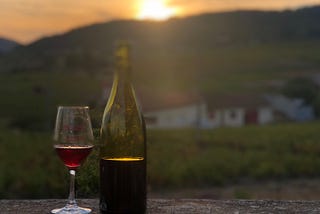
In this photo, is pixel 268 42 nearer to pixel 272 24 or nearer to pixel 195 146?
pixel 272 24

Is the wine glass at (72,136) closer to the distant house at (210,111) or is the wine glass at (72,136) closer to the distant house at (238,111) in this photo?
the distant house at (210,111)

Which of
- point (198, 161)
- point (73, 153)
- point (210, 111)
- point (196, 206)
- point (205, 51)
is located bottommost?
point (198, 161)

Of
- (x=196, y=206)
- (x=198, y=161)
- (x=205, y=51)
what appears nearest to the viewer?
(x=196, y=206)

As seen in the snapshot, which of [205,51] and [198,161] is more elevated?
[205,51]

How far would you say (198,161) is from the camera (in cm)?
1560

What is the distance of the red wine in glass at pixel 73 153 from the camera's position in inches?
59.3

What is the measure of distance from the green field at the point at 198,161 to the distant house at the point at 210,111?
749 cm

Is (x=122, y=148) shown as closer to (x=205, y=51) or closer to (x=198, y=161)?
(x=198, y=161)

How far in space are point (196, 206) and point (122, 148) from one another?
0.39 m

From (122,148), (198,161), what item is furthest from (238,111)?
(122,148)

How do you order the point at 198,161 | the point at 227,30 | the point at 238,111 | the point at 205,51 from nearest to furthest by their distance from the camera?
the point at 198,161
the point at 238,111
the point at 205,51
the point at 227,30

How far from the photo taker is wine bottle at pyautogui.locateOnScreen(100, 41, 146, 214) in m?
1.52

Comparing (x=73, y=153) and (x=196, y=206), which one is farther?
(x=196, y=206)

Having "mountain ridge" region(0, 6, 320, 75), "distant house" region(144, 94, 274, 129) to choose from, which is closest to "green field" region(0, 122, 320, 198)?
"distant house" region(144, 94, 274, 129)
